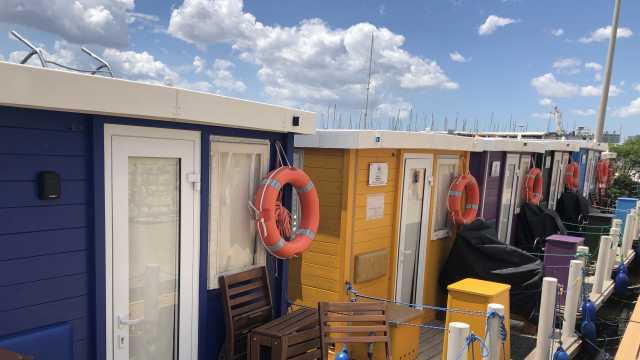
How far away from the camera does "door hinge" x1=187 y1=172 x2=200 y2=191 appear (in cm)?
305

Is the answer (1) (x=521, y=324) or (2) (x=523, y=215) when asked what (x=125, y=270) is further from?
(2) (x=523, y=215)

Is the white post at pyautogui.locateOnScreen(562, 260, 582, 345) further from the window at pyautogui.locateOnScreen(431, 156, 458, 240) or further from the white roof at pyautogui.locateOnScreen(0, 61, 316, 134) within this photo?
the white roof at pyautogui.locateOnScreen(0, 61, 316, 134)

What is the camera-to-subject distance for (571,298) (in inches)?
181

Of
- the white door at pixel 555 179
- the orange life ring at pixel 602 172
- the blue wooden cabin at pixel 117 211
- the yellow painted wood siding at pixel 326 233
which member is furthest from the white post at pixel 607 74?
the blue wooden cabin at pixel 117 211

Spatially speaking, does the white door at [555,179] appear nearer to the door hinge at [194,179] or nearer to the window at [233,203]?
the window at [233,203]

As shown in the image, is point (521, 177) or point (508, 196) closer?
point (508, 196)

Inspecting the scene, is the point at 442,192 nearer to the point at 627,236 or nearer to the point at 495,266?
the point at 495,266

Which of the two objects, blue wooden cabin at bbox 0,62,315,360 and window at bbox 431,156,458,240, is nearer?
blue wooden cabin at bbox 0,62,315,360

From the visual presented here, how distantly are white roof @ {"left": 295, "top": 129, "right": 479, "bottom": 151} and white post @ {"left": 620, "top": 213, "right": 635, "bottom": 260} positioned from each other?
4.80 m

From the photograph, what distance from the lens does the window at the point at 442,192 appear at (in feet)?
18.7

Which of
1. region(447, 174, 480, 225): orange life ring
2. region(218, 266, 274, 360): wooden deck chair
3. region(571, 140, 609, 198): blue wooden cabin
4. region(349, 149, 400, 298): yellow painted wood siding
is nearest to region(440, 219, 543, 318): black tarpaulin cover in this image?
region(447, 174, 480, 225): orange life ring

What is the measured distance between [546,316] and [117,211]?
126 inches

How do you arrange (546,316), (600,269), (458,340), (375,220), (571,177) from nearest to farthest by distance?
(458,340) → (546,316) → (375,220) → (600,269) → (571,177)

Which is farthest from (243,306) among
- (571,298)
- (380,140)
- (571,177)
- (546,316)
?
(571,177)
